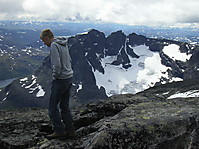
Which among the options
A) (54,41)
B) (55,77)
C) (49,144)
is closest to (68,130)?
(49,144)

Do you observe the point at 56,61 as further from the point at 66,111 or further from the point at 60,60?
the point at 66,111

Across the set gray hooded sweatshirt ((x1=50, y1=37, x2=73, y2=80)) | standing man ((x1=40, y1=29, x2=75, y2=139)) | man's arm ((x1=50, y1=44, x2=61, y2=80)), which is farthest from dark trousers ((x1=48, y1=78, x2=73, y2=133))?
man's arm ((x1=50, y1=44, x2=61, y2=80))

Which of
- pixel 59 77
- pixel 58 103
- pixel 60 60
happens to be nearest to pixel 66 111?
pixel 58 103

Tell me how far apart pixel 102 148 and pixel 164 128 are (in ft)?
8.94

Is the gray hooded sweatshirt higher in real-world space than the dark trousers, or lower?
higher

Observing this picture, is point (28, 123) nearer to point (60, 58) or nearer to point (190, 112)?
point (60, 58)

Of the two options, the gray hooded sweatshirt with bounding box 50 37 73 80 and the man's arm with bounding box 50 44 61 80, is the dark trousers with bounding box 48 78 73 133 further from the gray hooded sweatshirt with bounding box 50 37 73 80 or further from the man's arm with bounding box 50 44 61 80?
the man's arm with bounding box 50 44 61 80

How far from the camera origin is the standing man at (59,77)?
8086 mm

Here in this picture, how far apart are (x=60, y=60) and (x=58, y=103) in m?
1.93

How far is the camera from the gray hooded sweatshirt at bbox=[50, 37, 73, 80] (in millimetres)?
8047

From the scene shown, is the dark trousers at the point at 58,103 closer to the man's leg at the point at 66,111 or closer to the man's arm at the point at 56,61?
the man's leg at the point at 66,111

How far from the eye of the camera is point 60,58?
8258 millimetres

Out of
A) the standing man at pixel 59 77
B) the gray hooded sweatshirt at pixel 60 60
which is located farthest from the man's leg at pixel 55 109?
the gray hooded sweatshirt at pixel 60 60

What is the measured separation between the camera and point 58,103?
345 inches
